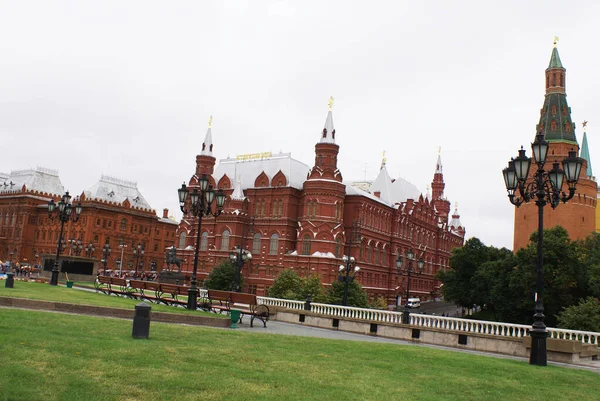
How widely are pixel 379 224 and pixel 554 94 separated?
103ft

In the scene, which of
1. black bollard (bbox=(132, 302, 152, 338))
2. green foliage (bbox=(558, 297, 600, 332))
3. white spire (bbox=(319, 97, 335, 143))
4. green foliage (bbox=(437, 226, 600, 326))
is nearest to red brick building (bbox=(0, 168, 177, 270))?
white spire (bbox=(319, 97, 335, 143))

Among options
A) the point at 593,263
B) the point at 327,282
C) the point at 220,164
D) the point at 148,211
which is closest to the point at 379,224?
the point at 327,282

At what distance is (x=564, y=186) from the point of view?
7438 centimetres

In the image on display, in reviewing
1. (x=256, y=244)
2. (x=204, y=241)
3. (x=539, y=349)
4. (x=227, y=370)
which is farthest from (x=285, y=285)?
(x=227, y=370)

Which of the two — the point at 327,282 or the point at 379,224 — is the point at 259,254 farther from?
the point at 379,224

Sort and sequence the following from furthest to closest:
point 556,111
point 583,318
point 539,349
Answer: point 556,111 → point 583,318 → point 539,349

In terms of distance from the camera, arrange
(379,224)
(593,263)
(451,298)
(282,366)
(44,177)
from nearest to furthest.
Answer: (282,366), (593,263), (451,298), (379,224), (44,177)

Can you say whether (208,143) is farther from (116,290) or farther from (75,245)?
(116,290)

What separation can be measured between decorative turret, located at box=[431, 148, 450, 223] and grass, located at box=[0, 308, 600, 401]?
93670 mm

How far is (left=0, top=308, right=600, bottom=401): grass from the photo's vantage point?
28.3 ft

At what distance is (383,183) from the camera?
271ft

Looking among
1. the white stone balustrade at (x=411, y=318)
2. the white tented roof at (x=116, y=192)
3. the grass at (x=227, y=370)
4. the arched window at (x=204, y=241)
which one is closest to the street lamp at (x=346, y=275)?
the white stone balustrade at (x=411, y=318)

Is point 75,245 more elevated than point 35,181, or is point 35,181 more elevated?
point 35,181

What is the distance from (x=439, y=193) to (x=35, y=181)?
75.4m
